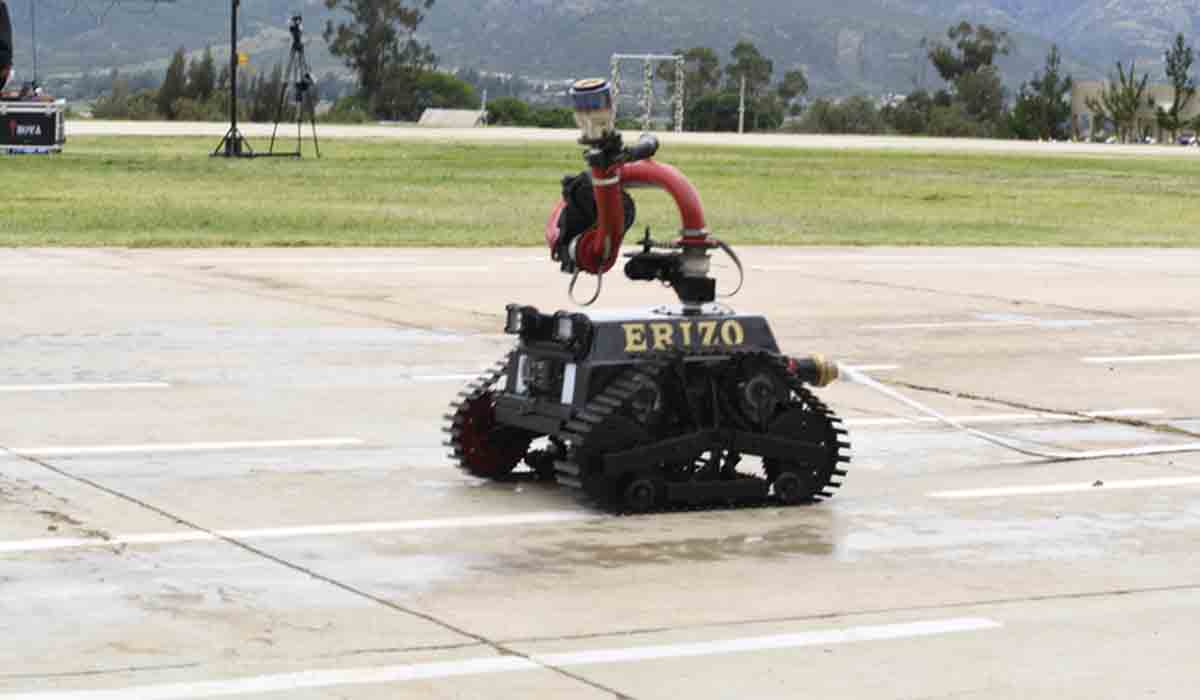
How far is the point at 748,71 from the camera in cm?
13675

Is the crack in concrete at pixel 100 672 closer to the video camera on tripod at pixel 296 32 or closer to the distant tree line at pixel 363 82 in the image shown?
the video camera on tripod at pixel 296 32

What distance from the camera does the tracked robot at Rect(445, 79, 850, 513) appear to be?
10.0 metres

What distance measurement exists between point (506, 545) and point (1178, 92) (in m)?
102

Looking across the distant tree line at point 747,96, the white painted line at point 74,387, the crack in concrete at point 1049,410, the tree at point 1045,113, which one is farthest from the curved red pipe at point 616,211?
the tree at point 1045,113

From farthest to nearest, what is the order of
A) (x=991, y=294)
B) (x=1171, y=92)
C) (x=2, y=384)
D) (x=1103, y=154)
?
(x=1171, y=92) → (x=1103, y=154) → (x=991, y=294) → (x=2, y=384)

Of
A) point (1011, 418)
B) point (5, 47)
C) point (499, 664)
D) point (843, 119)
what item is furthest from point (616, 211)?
point (843, 119)

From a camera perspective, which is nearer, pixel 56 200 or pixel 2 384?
pixel 2 384

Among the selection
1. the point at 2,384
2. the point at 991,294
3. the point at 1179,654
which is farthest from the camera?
the point at 991,294

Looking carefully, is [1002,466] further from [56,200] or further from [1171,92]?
[1171,92]

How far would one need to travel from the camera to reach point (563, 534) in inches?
378

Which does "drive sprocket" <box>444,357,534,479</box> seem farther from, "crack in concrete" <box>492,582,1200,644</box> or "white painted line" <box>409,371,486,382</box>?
"white painted line" <box>409,371,486,382</box>

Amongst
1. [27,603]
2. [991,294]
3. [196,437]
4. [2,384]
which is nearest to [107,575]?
[27,603]

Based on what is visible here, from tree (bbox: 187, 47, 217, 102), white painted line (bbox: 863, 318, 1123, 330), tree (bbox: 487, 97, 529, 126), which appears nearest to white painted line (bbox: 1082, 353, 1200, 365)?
white painted line (bbox: 863, 318, 1123, 330)

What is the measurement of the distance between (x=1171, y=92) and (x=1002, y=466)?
116 m
